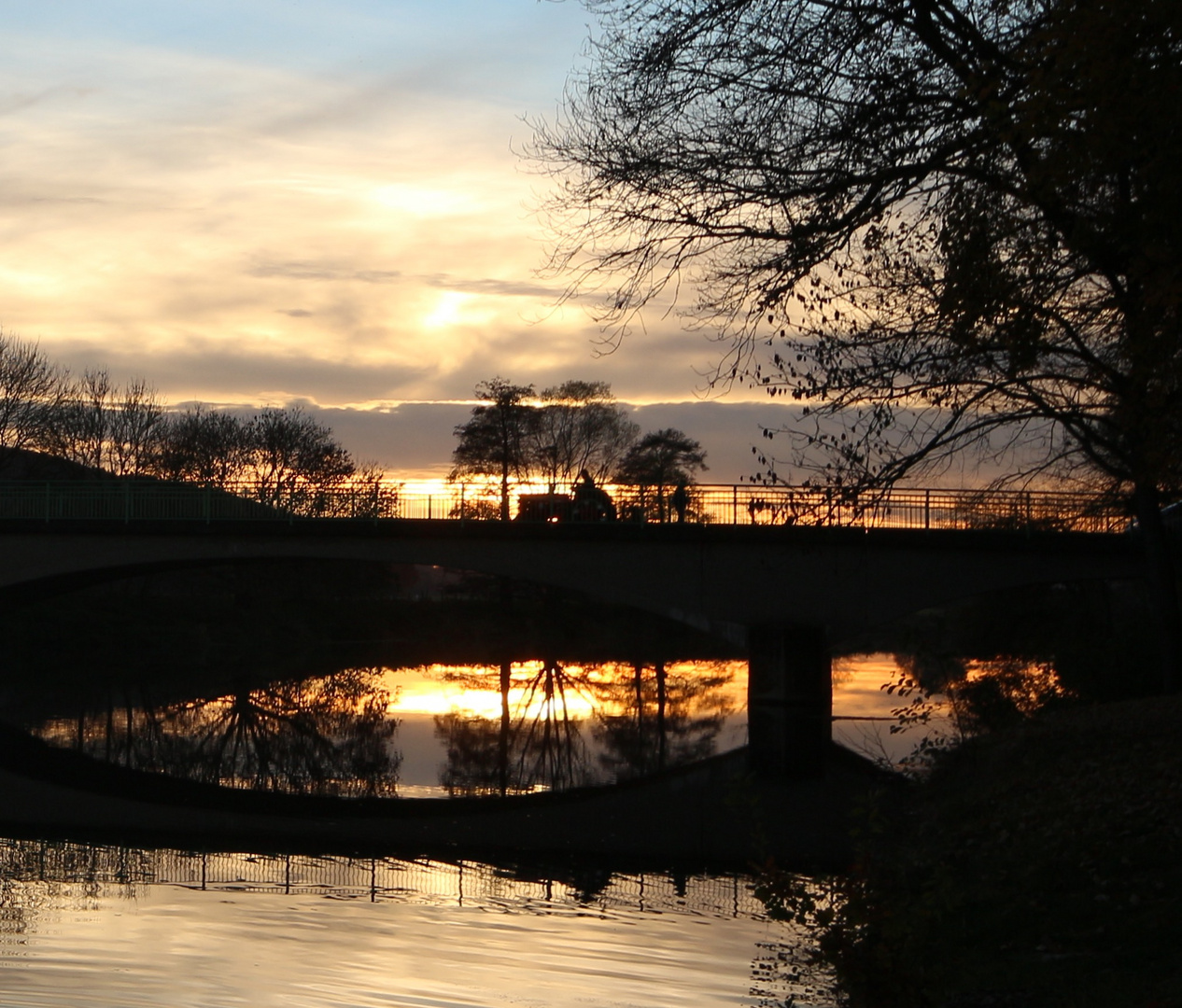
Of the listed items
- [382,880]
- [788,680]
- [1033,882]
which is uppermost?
[788,680]

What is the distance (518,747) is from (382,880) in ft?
35.7

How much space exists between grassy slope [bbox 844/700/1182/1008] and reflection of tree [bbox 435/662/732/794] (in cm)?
707

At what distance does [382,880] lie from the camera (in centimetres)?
1301

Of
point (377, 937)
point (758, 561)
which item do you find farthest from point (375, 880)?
point (758, 561)

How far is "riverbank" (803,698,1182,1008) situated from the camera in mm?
6172

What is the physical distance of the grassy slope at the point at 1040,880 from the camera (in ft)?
20.8

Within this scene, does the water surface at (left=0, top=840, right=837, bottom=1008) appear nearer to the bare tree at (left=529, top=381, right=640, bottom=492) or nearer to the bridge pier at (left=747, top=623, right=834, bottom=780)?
the bridge pier at (left=747, top=623, right=834, bottom=780)

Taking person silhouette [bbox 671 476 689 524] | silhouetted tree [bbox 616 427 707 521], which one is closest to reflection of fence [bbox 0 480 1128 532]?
person silhouette [bbox 671 476 689 524]

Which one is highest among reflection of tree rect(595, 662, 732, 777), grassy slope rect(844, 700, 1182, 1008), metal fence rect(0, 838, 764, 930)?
grassy slope rect(844, 700, 1182, 1008)

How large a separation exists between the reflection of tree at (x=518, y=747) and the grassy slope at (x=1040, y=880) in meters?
6.66

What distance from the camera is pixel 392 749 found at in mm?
23266

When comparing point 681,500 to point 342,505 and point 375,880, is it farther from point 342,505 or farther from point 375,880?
point 375,880

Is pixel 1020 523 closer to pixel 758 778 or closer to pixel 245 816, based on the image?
pixel 758 778

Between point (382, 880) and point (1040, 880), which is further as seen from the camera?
point (382, 880)
